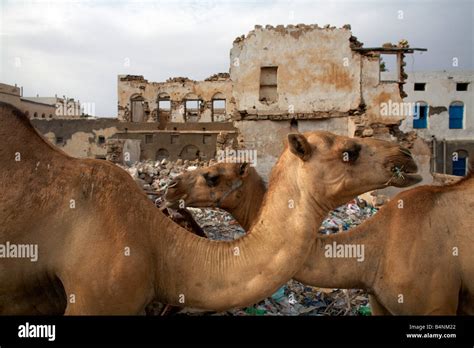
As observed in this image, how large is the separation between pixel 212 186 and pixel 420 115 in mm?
32433

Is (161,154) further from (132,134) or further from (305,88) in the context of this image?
(305,88)

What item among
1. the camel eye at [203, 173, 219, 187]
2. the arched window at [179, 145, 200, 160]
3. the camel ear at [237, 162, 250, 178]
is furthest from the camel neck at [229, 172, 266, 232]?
the arched window at [179, 145, 200, 160]

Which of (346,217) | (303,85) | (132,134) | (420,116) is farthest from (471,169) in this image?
(420,116)

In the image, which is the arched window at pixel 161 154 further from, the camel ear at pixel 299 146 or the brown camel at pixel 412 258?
the camel ear at pixel 299 146

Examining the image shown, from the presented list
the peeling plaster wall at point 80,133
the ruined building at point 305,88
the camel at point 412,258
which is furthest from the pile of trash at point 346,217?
the peeling plaster wall at point 80,133

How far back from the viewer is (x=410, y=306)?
11.9 feet

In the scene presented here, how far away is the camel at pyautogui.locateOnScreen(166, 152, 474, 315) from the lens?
3.63m

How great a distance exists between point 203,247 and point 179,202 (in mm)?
1154

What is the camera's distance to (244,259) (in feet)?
10.3

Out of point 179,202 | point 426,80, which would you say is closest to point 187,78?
point 426,80

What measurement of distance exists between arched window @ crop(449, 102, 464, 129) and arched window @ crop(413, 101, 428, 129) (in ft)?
6.10

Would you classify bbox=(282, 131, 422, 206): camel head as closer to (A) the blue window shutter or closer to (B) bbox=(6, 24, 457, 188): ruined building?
(B) bbox=(6, 24, 457, 188): ruined building

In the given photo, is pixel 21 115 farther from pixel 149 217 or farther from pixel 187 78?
pixel 187 78

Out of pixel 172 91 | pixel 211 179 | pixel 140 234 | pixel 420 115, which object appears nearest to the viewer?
pixel 140 234
